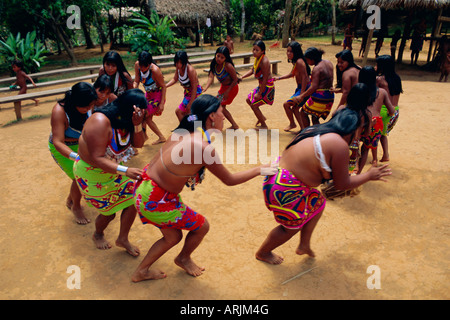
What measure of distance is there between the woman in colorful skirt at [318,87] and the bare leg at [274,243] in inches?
123

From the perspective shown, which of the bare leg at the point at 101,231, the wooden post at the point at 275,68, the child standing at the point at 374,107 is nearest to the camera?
the bare leg at the point at 101,231

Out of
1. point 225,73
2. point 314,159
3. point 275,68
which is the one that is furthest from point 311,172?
point 275,68

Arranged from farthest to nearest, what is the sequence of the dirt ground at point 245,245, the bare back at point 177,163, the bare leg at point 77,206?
the bare leg at point 77,206, the dirt ground at point 245,245, the bare back at point 177,163

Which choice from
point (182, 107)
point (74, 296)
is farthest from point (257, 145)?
point (74, 296)

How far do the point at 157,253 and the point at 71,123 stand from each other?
177 centimetres

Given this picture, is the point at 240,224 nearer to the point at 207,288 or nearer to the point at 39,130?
the point at 207,288

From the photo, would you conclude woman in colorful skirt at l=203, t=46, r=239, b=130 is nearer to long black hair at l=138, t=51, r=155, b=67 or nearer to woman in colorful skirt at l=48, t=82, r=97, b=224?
long black hair at l=138, t=51, r=155, b=67

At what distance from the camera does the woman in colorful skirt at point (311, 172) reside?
2.47 meters

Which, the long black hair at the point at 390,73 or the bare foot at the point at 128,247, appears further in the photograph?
the long black hair at the point at 390,73

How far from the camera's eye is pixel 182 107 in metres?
5.92

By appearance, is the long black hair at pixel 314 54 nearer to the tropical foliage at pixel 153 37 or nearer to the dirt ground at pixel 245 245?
the dirt ground at pixel 245 245

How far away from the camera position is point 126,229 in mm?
3160

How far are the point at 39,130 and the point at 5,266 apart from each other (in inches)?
178

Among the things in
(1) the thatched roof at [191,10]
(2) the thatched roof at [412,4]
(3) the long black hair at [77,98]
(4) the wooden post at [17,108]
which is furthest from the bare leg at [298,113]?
(1) the thatched roof at [191,10]
